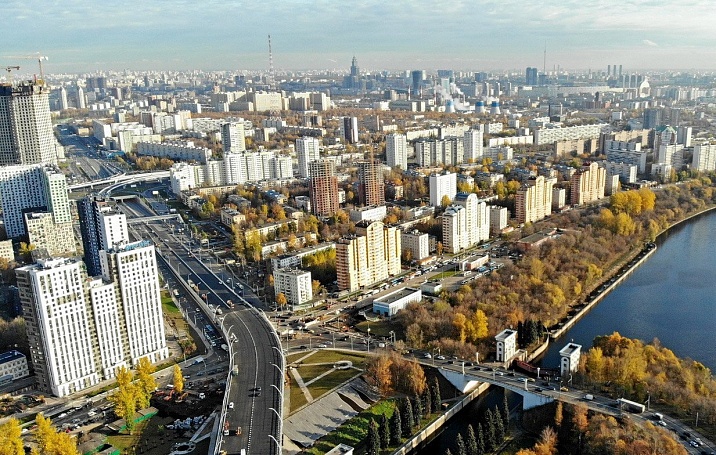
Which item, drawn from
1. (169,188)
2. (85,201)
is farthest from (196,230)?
(169,188)

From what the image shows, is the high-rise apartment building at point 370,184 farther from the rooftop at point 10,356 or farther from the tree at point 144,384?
the rooftop at point 10,356

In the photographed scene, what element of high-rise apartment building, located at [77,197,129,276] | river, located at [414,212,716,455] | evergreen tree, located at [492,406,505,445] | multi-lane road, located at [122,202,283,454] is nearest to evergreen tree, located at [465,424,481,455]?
evergreen tree, located at [492,406,505,445]

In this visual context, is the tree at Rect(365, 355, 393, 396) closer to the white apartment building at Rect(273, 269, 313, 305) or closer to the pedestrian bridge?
the pedestrian bridge

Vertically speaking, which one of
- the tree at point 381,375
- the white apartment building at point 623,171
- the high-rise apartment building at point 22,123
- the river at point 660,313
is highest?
the high-rise apartment building at point 22,123

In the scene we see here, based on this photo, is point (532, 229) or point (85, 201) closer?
point (85, 201)

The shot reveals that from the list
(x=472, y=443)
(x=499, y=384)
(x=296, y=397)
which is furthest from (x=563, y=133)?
(x=472, y=443)

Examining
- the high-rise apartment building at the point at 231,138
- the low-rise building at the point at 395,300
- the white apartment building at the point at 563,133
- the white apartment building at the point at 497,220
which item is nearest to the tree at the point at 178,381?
the low-rise building at the point at 395,300

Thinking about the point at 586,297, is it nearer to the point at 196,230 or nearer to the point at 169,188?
the point at 196,230
